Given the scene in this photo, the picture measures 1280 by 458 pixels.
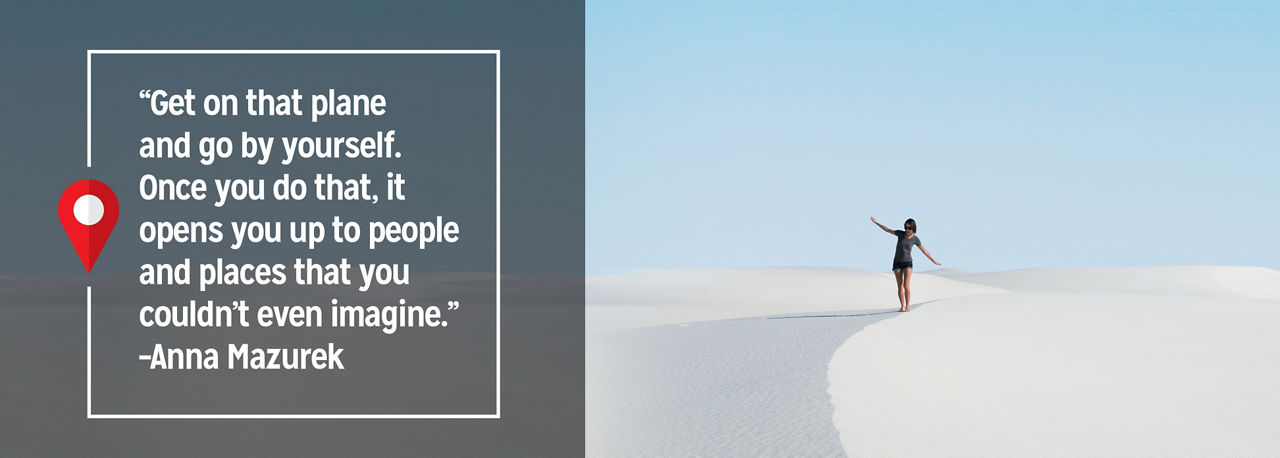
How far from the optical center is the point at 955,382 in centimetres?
756

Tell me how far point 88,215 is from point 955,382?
812cm

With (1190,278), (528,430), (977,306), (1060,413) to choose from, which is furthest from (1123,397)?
(1190,278)

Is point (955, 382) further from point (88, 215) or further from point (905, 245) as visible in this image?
point (88, 215)

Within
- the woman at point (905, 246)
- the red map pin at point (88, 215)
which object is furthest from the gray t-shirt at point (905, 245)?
the red map pin at point (88, 215)

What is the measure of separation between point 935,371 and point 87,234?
314 inches

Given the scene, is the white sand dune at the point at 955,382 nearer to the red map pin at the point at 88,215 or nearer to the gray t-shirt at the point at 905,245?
the gray t-shirt at the point at 905,245

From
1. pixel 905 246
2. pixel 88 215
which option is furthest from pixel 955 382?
pixel 88 215

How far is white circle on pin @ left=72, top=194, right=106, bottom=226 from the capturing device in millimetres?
10102

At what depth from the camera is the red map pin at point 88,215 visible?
33.0 feet

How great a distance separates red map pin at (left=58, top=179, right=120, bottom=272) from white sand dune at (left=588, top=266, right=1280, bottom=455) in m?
4.88

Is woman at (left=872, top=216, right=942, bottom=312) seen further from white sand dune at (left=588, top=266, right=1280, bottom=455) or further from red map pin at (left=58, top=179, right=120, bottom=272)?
red map pin at (left=58, top=179, right=120, bottom=272)

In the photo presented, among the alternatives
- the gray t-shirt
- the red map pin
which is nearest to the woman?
the gray t-shirt

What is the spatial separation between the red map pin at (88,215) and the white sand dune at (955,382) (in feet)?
16.0

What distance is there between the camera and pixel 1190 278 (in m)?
40.4
